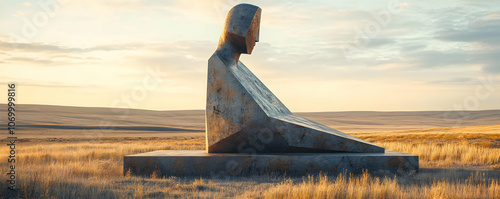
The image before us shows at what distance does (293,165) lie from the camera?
29.3ft

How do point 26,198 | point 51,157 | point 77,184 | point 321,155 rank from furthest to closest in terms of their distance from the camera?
point 51,157
point 321,155
point 77,184
point 26,198

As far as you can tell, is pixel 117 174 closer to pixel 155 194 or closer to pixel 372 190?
pixel 155 194

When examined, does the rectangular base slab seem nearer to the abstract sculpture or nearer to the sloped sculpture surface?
the abstract sculpture

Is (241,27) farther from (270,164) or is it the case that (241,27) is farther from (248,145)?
(270,164)

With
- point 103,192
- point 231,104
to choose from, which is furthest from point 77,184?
point 231,104

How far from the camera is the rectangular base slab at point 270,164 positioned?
893 cm

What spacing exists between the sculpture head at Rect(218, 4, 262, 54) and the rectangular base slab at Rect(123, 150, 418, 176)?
2.62 meters

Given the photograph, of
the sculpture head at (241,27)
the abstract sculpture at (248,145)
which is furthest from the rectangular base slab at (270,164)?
the sculpture head at (241,27)

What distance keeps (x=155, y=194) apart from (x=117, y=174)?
117 inches

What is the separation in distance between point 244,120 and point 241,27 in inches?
85.3

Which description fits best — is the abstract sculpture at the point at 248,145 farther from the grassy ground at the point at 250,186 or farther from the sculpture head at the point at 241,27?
the grassy ground at the point at 250,186

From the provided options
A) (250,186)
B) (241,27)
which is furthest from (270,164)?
(241,27)

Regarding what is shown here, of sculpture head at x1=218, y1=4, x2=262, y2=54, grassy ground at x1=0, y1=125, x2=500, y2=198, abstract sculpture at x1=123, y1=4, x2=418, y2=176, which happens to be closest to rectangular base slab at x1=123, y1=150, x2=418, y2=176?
abstract sculpture at x1=123, y1=4, x2=418, y2=176

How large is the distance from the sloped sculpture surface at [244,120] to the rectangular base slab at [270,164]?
0.39 meters
